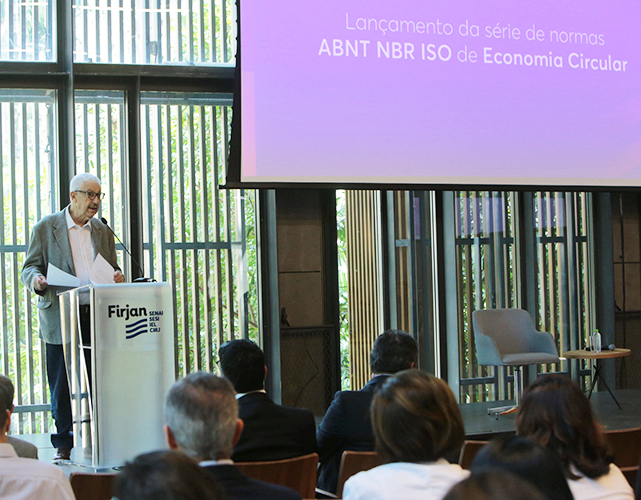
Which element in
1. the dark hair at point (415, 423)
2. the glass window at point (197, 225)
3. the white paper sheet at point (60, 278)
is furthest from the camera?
the glass window at point (197, 225)

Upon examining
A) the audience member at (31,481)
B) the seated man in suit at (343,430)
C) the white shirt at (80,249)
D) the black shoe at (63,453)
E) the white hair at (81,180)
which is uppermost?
the white hair at (81,180)

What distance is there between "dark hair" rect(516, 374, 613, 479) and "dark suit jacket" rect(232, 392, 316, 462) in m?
0.96

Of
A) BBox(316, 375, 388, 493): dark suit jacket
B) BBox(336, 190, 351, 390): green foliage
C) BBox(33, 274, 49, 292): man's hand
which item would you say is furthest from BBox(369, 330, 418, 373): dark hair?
BBox(336, 190, 351, 390): green foliage

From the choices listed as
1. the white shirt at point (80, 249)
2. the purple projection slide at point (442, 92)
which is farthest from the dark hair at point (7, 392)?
the purple projection slide at point (442, 92)

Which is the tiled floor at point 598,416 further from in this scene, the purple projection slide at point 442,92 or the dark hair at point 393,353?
the dark hair at point 393,353

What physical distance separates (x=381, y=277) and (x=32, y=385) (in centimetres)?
276

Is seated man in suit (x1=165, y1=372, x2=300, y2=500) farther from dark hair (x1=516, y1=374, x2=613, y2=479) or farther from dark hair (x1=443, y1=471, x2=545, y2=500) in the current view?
dark hair (x1=443, y1=471, x2=545, y2=500)

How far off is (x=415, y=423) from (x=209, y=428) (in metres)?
0.47

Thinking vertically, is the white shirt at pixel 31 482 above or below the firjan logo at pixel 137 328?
below

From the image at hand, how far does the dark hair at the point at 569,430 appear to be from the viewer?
5.95 ft

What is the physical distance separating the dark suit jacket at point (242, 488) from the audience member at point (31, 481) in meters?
0.44

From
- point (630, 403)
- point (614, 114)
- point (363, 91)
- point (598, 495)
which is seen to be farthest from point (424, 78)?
point (598, 495)

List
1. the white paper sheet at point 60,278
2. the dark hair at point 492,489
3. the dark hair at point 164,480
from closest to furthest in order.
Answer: the dark hair at point 492,489
the dark hair at point 164,480
the white paper sheet at point 60,278

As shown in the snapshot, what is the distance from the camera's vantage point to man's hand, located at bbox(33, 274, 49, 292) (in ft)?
13.1
